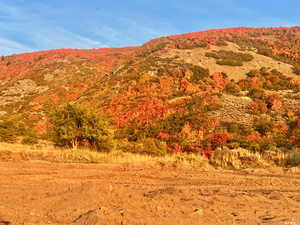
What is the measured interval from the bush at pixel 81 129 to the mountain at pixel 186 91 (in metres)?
4.73

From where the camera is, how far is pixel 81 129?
15391mm

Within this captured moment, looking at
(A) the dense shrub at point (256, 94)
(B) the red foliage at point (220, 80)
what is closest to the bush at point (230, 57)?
(B) the red foliage at point (220, 80)

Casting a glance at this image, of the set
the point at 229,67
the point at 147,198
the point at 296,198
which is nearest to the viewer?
the point at 147,198

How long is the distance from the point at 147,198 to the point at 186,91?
83.0 ft

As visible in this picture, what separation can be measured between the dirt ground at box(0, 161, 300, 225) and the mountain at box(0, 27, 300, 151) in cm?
854

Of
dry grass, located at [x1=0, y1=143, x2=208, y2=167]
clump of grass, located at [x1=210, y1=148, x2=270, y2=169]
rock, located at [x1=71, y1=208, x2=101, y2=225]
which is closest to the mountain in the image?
clump of grass, located at [x1=210, y1=148, x2=270, y2=169]

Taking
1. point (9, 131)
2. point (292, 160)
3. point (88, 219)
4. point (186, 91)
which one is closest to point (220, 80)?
point (186, 91)

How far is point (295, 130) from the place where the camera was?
19078 mm

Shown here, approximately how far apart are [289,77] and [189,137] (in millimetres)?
19615

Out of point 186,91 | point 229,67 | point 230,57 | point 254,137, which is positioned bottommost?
point 254,137

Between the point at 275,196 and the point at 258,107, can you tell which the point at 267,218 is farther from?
the point at 258,107

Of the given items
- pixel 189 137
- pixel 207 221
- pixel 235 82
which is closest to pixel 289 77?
pixel 235 82

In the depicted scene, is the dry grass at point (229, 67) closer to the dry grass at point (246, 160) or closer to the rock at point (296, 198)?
the dry grass at point (246, 160)

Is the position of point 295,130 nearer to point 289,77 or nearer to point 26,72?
point 289,77
